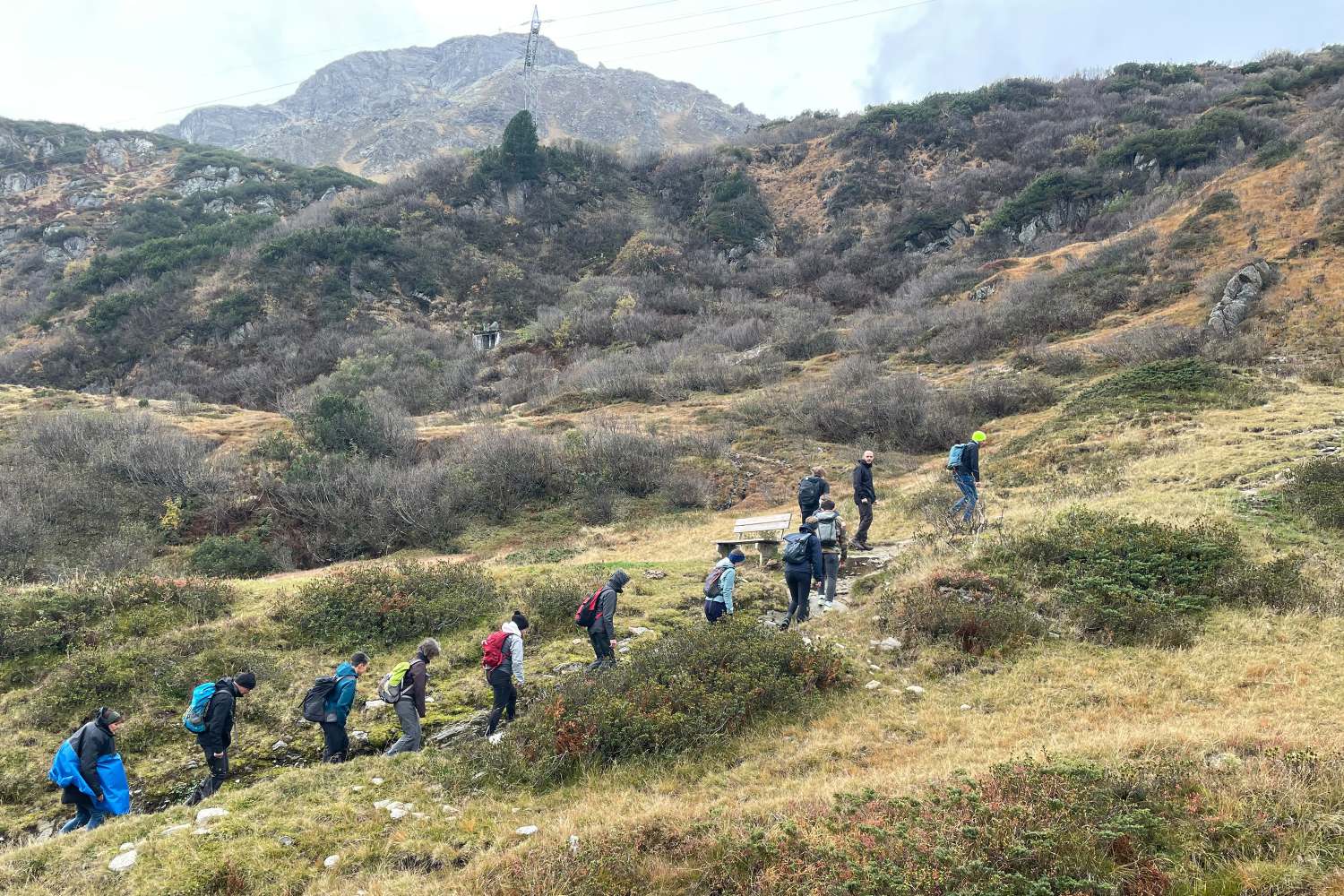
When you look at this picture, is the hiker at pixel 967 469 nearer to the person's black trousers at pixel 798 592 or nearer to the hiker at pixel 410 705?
the person's black trousers at pixel 798 592

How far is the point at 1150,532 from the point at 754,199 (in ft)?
171

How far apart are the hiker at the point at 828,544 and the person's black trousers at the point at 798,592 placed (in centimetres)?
65

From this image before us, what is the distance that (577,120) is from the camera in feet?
414

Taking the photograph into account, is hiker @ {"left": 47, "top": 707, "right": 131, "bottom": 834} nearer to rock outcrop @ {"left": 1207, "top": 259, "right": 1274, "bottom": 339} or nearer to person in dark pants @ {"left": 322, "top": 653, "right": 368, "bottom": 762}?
person in dark pants @ {"left": 322, "top": 653, "right": 368, "bottom": 762}

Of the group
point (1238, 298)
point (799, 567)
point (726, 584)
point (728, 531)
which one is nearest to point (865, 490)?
point (799, 567)

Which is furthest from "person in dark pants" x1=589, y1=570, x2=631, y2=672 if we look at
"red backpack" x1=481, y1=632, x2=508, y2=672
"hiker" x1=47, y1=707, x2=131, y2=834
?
"hiker" x1=47, y1=707, x2=131, y2=834

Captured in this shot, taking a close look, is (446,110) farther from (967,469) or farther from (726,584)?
(726,584)

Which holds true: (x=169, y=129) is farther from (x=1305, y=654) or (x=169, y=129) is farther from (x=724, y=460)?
(x=1305, y=654)

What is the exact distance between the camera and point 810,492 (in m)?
10.7

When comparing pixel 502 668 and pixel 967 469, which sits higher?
pixel 967 469

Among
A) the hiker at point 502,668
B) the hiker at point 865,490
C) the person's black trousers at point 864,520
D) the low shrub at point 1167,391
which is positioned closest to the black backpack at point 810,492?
the hiker at point 865,490

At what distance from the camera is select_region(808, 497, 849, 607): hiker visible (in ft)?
31.9

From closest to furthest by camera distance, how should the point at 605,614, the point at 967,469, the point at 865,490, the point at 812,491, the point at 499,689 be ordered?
1. the point at 499,689
2. the point at 605,614
3. the point at 812,491
4. the point at 967,469
5. the point at 865,490

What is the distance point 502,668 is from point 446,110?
5460 inches
